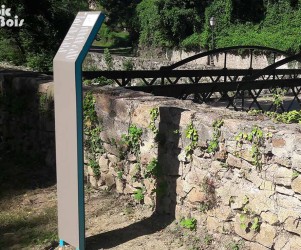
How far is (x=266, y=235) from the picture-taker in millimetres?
3529

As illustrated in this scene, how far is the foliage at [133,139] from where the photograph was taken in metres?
4.62

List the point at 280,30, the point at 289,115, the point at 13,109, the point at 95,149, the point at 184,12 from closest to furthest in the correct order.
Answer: the point at 289,115 → the point at 95,149 → the point at 13,109 → the point at 280,30 → the point at 184,12

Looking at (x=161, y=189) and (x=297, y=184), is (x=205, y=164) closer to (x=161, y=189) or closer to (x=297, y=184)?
(x=161, y=189)

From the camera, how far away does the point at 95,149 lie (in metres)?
5.20

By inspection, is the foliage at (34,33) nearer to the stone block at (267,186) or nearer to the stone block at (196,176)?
the stone block at (196,176)

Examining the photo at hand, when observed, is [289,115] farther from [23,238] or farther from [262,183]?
[23,238]

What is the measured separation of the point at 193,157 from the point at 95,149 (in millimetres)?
1455

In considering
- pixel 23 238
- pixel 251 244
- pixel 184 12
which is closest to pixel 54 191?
pixel 23 238

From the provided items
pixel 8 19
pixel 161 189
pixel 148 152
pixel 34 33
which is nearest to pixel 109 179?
pixel 148 152

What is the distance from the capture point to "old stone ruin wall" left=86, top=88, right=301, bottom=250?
3.41 m

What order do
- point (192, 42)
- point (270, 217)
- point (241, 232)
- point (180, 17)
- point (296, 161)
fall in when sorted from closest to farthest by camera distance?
point (296, 161), point (270, 217), point (241, 232), point (192, 42), point (180, 17)

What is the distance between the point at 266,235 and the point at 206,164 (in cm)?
74

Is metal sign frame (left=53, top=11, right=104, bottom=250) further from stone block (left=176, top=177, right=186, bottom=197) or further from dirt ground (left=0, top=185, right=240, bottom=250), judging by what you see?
stone block (left=176, top=177, right=186, bottom=197)

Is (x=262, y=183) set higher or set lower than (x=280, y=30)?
lower
